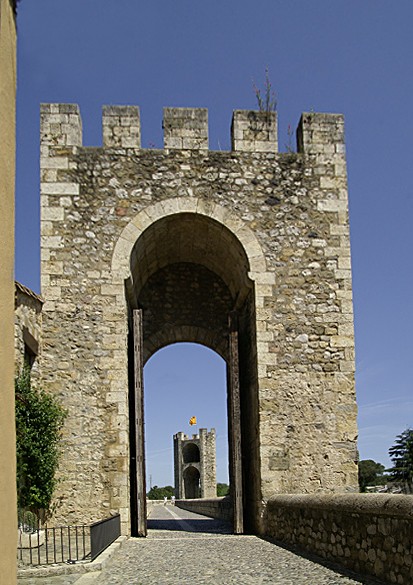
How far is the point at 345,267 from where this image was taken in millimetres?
10656

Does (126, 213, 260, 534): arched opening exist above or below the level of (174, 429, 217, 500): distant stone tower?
above

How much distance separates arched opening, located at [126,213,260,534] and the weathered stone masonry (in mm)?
98

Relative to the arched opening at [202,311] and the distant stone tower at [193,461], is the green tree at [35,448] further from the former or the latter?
the distant stone tower at [193,461]

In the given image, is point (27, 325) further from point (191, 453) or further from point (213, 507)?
point (191, 453)

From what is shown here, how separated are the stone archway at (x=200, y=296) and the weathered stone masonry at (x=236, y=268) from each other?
0.05m

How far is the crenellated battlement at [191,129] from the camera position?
34.8 feet

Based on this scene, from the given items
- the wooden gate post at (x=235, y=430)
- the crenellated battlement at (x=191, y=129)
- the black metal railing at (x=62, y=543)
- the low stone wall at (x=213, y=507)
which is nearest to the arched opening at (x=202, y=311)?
the wooden gate post at (x=235, y=430)

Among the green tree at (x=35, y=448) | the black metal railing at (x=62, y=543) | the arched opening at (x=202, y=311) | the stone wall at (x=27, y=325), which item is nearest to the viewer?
the black metal railing at (x=62, y=543)

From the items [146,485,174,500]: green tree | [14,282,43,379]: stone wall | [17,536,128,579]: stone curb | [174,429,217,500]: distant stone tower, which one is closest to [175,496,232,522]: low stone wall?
[14,282,43,379]: stone wall

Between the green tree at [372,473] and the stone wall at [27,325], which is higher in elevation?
the stone wall at [27,325]

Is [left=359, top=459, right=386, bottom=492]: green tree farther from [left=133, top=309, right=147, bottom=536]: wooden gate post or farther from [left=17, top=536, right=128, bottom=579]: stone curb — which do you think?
[left=17, top=536, right=128, bottom=579]: stone curb

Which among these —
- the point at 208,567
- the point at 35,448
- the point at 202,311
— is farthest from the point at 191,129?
the point at 208,567

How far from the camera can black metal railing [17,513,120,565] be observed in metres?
6.76

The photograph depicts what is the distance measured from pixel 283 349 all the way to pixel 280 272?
46.1 inches
